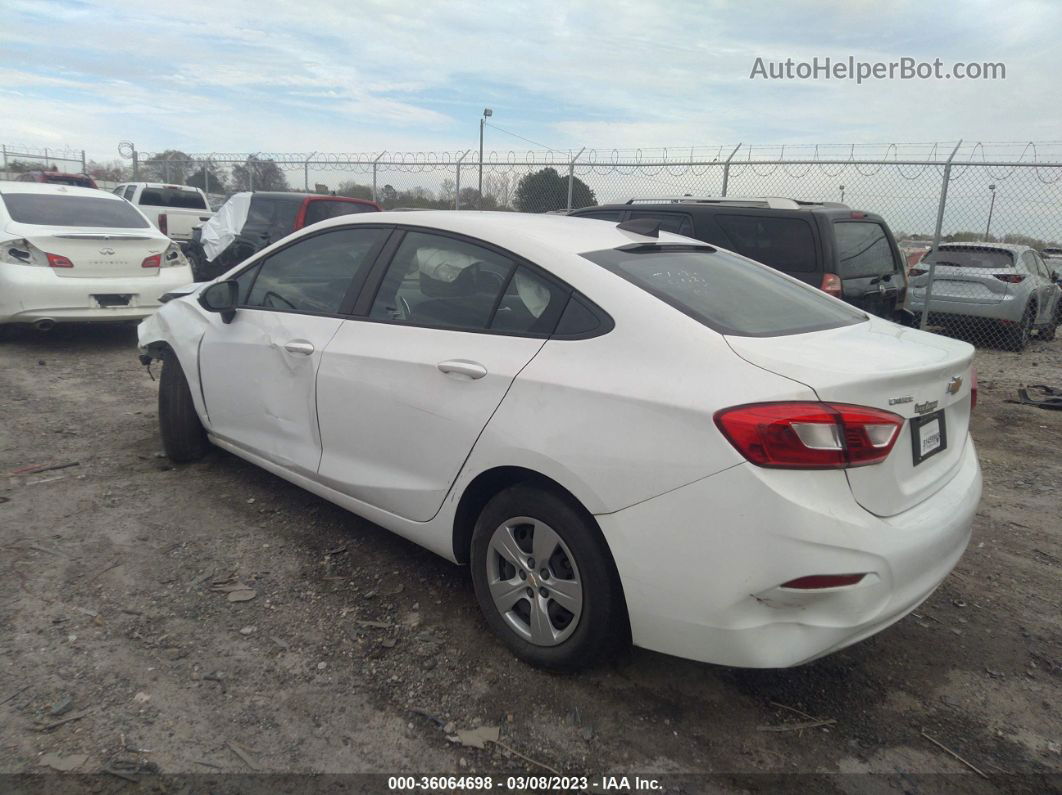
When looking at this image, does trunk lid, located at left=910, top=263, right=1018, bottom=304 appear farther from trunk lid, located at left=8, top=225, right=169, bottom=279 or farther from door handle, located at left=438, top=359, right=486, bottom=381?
trunk lid, located at left=8, top=225, right=169, bottom=279

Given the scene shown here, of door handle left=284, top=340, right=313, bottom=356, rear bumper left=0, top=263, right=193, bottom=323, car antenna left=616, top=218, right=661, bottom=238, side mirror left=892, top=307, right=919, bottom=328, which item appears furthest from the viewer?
rear bumper left=0, top=263, right=193, bottom=323

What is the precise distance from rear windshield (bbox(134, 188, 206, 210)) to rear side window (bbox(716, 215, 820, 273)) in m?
14.8

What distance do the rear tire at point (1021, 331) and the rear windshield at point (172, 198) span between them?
54.2ft

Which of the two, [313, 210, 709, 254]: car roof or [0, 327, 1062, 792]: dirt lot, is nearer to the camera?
[0, 327, 1062, 792]: dirt lot

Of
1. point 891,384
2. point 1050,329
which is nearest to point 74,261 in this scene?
point 891,384

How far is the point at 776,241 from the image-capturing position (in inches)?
248

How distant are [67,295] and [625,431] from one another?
23.0 feet

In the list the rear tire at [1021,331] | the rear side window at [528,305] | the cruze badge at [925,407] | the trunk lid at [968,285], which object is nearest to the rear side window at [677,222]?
the rear side window at [528,305]

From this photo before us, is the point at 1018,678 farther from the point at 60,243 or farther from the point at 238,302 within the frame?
the point at 60,243

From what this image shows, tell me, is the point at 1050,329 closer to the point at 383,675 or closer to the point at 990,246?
the point at 990,246

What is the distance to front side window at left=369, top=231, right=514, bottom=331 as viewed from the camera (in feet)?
9.52

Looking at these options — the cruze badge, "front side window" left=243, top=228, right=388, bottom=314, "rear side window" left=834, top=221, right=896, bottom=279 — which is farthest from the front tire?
"rear side window" left=834, top=221, right=896, bottom=279

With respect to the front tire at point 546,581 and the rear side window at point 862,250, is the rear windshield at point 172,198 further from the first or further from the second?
the front tire at point 546,581

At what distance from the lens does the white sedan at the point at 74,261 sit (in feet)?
23.3
